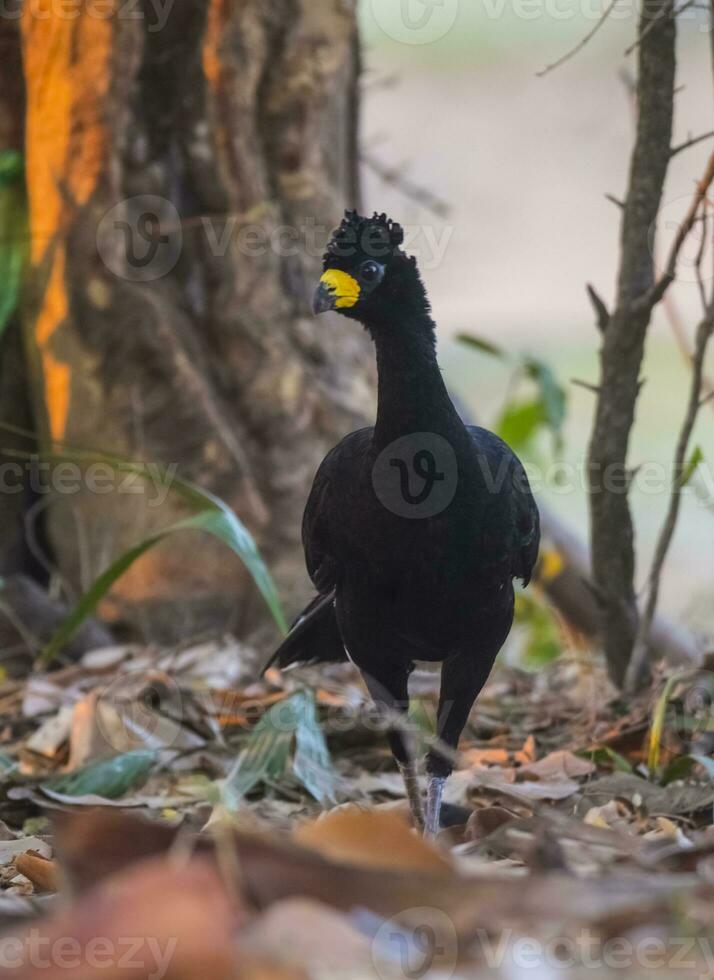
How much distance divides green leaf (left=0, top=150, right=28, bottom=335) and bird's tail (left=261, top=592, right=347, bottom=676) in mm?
2165

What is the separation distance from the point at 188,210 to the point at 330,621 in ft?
7.63

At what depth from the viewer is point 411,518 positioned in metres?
2.80

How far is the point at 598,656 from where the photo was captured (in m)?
5.24

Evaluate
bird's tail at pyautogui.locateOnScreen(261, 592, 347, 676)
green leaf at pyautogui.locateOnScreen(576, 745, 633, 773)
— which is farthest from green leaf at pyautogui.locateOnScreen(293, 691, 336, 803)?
green leaf at pyautogui.locateOnScreen(576, 745, 633, 773)

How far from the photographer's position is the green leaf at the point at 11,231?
15.8 feet

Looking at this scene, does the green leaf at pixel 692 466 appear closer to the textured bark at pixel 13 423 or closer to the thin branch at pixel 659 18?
the thin branch at pixel 659 18

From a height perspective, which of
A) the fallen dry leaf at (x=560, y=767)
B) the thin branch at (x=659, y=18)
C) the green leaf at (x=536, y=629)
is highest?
the thin branch at (x=659, y=18)

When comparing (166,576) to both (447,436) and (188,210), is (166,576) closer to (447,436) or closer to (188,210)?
(188,210)

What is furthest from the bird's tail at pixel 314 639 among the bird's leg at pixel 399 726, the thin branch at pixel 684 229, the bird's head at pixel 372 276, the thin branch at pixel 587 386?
the thin branch at pixel 684 229

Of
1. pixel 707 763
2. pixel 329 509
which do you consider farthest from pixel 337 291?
pixel 707 763

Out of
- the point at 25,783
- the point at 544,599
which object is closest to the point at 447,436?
the point at 25,783

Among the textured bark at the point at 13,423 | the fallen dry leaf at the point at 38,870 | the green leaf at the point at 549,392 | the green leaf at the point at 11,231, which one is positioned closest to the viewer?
the fallen dry leaf at the point at 38,870

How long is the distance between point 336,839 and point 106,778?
2.04 metres

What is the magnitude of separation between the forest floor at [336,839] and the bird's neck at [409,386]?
93 cm
